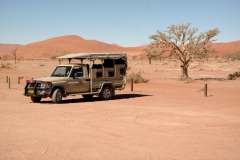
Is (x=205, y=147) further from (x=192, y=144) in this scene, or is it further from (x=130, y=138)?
(x=130, y=138)

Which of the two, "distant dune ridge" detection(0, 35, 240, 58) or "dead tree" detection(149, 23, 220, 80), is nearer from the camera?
"dead tree" detection(149, 23, 220, 80)

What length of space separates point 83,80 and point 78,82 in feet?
1.04

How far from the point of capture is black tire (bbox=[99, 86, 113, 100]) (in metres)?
17.8

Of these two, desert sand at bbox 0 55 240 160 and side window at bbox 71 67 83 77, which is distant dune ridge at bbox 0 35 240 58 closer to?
side window at bbox 71 67 83 77

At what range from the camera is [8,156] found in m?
7.07

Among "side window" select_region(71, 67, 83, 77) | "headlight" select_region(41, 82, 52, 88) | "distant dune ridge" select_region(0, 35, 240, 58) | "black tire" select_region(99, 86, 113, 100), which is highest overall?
"distant dune ridge" select_region(0, 35, 240, 58)

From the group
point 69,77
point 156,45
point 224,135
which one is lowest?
point 224,135

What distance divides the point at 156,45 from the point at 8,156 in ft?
94.7

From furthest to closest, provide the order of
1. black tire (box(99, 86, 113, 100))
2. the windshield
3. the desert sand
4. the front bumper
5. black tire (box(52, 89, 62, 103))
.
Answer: black tire (box(99, 86, 113, 100))
the windshield
black tire (box(52, 89, 62, 103))
the front bumper
the desert sand

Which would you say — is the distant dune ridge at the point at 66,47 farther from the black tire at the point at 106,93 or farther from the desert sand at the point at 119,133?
the desert sand at the point at 119,133

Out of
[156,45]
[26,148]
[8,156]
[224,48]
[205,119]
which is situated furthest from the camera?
[224,48]

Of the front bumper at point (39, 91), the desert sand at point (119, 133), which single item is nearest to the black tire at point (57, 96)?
the front bumper at point (39, 91)

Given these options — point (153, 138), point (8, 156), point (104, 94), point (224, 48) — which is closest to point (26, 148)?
point (8, 156)

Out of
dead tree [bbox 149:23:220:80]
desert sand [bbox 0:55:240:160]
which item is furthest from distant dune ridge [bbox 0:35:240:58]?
desert sand [bbox 0:55:240:160]
